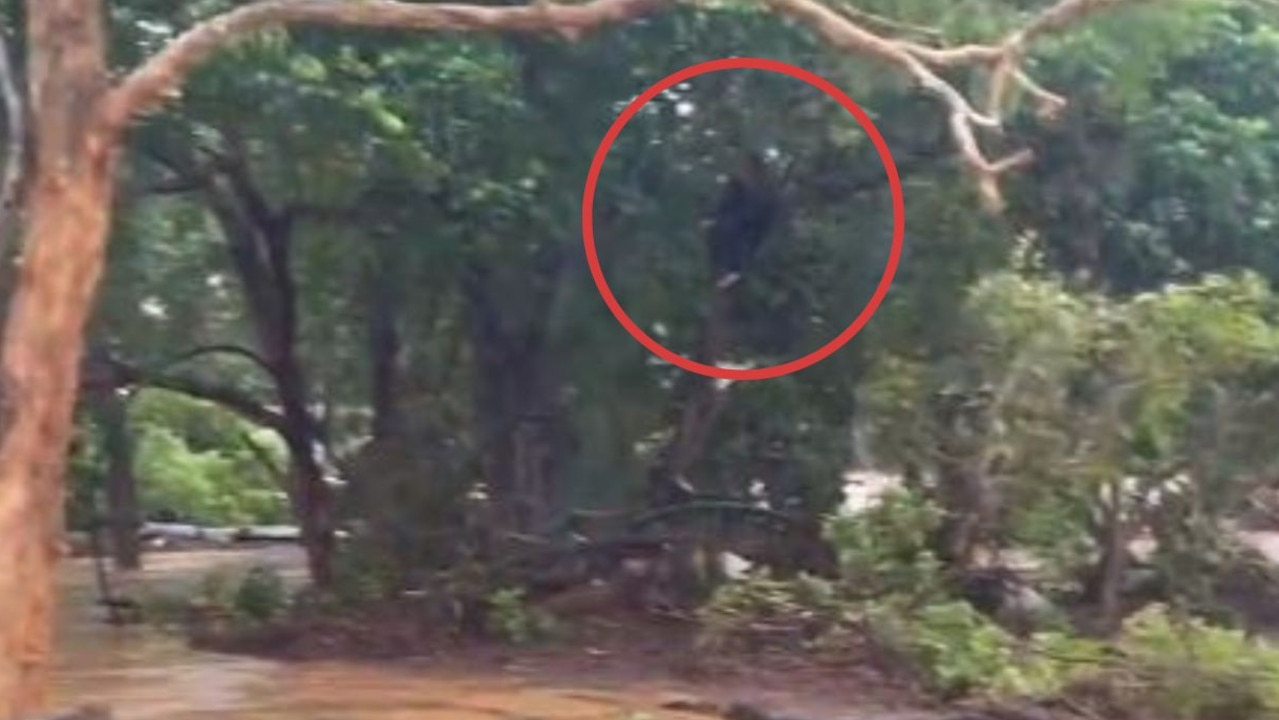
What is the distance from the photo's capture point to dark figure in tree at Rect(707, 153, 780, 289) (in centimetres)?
1661

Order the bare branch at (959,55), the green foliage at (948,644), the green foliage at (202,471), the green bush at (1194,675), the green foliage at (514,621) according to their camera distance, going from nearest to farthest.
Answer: the bare branch at (959,55) → the green bush at (1194,675) → the green foliage at (948,644) → the green foliage at (514,621) → the green foliage at (202,471)

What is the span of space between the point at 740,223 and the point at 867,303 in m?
1.27

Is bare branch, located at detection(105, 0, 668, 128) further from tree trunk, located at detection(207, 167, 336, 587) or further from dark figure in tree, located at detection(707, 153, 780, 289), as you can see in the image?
dark figure in tree, located at detection(707, 153, 780, 289)

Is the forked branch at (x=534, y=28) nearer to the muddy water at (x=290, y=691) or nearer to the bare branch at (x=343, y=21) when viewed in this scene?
the bare branch at (x=343, y=21)

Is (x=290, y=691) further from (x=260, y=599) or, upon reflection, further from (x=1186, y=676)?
(x=1186, y=676)

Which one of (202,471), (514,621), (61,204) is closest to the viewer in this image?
(61,204)

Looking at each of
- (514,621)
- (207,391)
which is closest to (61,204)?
Result: (514,621)

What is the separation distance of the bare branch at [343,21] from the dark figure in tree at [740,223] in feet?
21.3

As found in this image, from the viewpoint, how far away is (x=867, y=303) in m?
15.9

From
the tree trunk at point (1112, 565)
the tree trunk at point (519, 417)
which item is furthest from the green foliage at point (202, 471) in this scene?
the tree trunk at point (1112, 565)

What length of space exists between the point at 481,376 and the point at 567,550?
1.61 m

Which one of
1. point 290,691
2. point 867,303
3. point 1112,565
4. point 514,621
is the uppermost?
point 867,303

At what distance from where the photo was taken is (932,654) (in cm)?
1329

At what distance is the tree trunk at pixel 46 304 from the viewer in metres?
10.0
